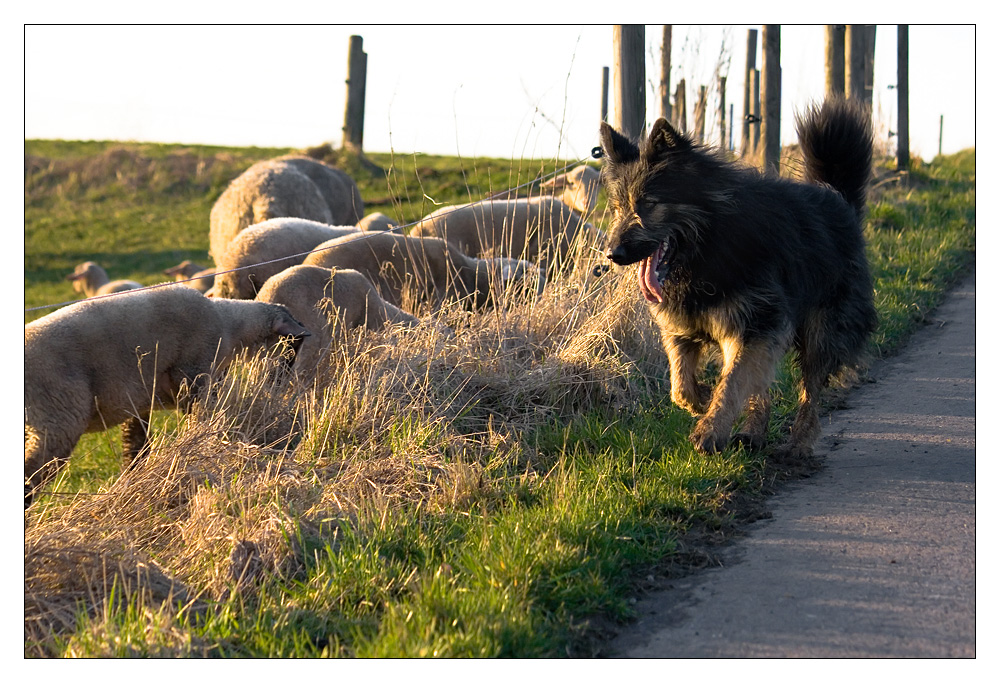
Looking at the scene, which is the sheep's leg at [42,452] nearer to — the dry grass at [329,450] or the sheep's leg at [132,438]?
the dry grass at [329,450]

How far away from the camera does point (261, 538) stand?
14.7ft

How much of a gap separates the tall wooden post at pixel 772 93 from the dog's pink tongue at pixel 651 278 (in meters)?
6.55

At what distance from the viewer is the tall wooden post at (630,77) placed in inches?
336

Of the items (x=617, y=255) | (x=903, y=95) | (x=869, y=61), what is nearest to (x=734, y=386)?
(x=617, y=255)

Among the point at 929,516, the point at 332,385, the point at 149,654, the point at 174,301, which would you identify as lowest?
the point at 149,654

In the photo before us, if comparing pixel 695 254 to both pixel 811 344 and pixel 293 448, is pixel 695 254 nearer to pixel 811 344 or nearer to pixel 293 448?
pixel 811 344

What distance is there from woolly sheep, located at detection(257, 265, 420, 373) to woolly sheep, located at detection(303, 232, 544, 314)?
2.35 ft

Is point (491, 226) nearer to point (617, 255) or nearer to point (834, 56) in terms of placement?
point (617, 255)

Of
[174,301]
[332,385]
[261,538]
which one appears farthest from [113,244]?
[261,538]

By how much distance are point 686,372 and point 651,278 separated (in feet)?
2.51

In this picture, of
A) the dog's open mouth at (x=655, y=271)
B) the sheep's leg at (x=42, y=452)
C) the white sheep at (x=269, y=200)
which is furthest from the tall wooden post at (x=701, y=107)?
the sheep's leg at (x=42, y=452)

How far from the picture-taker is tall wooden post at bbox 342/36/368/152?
2194cm

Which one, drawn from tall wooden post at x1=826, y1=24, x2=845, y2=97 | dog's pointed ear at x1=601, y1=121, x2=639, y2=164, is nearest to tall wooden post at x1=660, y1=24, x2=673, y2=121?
tall wooden post at x1=826, y1=24, x2=845, y2=97
